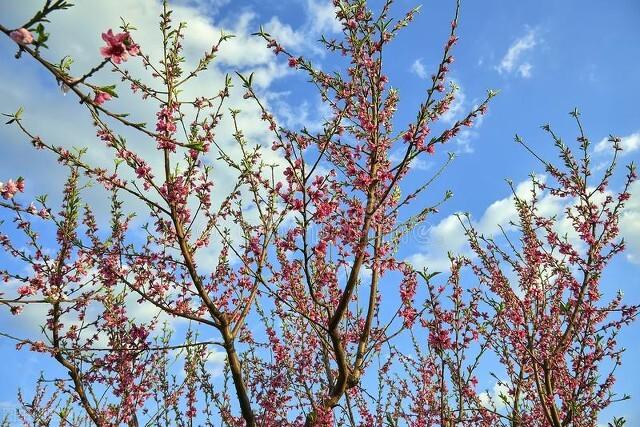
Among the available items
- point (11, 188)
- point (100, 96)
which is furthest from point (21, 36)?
point (11, 188)

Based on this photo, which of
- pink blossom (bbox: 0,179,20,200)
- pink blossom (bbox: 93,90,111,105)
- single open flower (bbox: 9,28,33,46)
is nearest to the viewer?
single open flower (bbox: 9,28,33,46)

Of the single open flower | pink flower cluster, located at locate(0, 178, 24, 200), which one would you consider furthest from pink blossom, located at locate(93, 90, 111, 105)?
pink flower cluster, located at locate(0, 178, 24, 200)

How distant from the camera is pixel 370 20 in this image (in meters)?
5.05

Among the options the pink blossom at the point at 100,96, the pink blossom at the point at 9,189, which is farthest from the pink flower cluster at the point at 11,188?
the pink blossom at the point at 100,96

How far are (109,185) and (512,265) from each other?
18.8 ft

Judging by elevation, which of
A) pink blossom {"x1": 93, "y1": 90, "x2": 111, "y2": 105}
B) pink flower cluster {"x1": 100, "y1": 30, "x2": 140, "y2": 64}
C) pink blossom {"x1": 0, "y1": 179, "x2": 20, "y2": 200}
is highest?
pink blossom {"x1": 0, "y1": 179, "x2": 20, "y2": 200}

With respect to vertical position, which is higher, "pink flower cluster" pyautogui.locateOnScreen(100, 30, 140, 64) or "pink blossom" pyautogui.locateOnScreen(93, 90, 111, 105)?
"pink flower cluster" pyautogui.locateOnScreen(100, 30, 140, 64)

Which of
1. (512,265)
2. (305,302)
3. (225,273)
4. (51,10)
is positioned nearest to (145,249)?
(225,273)

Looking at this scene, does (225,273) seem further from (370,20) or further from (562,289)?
(562,289)

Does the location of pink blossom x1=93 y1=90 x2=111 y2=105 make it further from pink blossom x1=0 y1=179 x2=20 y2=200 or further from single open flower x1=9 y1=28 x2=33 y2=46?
pink blossom x1=0 y1=179 x2=20 y2=200

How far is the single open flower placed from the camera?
2112 millimetres

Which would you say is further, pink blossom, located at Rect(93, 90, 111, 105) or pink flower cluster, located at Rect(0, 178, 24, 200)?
pink flower cluster, located at Rect(0, 178, 24, 200)

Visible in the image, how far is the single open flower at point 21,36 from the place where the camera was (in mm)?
2112

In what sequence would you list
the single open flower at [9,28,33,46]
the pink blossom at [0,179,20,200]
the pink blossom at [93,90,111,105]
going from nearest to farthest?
the single open flower at [9,28,33,46] → the pink blossom at [93,90,111,105] → the pink blossom at [0,179,20,200]
